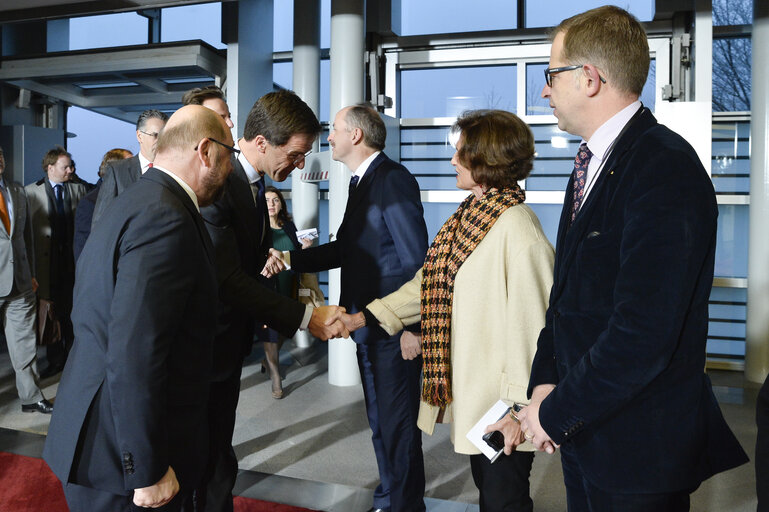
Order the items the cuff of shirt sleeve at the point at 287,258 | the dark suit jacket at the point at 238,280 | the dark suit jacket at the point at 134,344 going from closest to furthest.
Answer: the dark suit jacket at the point at 134,344
the dark suit jacket at the point at 238,280
the cuff of shirt sleeve at the point at 287,258

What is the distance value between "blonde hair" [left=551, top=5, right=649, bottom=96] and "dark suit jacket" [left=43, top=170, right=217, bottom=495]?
950mm

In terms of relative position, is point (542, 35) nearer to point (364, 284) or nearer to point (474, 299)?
point (364, 284)

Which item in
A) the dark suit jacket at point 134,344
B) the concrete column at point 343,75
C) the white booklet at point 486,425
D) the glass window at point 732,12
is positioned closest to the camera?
the dark suit jacket at point 134,344

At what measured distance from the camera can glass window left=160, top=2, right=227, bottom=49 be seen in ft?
23.1

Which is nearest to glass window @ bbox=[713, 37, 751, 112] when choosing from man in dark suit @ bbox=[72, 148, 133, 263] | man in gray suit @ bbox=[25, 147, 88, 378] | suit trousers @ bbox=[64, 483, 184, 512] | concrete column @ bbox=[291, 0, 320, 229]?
concrete column @ bbox=[291, 0, 320, 229]

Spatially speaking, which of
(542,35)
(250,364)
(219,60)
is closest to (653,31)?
(542,35)

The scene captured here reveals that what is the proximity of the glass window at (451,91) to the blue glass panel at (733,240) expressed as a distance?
2.33 m

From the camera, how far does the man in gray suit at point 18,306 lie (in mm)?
4500

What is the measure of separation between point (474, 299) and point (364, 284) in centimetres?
A: 90

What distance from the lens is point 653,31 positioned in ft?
19.8

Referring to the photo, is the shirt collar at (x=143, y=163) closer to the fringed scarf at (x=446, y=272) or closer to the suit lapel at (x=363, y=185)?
the suit lapel at (x=363, y=185)

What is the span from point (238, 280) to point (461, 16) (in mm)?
5118

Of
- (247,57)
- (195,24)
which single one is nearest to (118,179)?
(247,57)

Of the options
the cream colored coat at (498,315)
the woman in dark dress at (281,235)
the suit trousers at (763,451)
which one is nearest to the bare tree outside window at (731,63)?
the woman in dark dress at (281,235)
